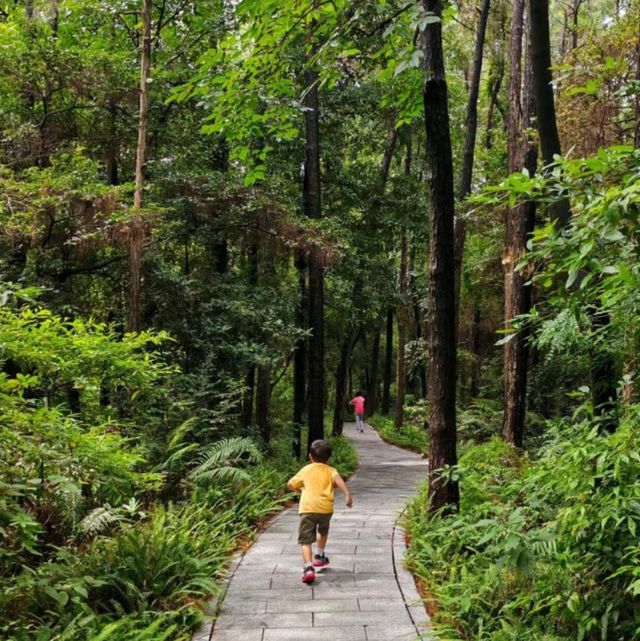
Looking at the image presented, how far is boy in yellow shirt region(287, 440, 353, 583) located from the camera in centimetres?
577

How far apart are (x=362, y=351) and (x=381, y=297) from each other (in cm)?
2031

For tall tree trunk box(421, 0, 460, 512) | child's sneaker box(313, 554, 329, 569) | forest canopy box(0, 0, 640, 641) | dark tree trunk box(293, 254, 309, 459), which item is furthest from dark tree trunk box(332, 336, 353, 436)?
child's sneaker box(313, 554, 329, 569)

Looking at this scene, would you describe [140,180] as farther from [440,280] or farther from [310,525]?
[310,525]

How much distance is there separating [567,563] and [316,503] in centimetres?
242

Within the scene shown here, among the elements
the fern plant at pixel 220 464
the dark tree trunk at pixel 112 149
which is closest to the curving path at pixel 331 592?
the fern plant at pixel 220 464

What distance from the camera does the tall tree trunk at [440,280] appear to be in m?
6.15

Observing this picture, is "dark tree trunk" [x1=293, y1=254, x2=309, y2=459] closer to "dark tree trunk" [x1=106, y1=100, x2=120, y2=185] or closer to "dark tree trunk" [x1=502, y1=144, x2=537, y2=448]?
"dark tree trunk" [x1=106, y1=100, x2=120, y2=185]

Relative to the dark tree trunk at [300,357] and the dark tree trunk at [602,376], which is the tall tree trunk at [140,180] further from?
the dark tree trunk at [602,376]

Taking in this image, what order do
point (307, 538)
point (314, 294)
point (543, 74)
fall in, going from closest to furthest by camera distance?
1. point (543, 74)
2. point (307, 538)
3. point (314, 294)

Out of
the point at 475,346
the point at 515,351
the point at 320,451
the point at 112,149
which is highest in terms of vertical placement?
the point at 112,149

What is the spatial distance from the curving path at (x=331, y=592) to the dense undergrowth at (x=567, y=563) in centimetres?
42

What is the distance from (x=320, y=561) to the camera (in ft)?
19.4

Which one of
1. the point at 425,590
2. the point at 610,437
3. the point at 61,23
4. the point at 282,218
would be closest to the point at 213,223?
the point at 282,218

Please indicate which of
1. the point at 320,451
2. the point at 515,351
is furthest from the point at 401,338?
the point at 320,451
